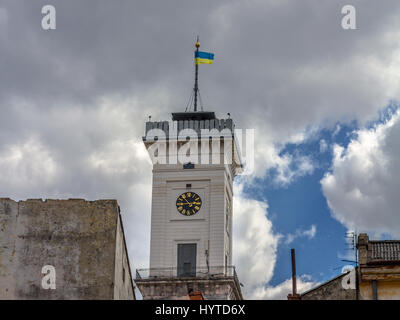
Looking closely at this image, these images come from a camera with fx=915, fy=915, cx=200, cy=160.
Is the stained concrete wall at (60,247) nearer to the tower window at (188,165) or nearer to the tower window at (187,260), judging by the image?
the tower window at (187,260)

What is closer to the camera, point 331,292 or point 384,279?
point 384,279

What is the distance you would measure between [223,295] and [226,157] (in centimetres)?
1335

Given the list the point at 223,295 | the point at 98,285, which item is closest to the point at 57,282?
the point at 98,285

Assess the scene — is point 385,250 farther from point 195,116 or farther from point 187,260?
point 195,116

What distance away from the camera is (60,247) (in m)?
22.4

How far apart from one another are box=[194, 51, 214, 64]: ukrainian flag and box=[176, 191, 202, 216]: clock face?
46.6 ft

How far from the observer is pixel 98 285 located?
72.3 ft

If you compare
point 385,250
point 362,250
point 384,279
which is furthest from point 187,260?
point 384,279

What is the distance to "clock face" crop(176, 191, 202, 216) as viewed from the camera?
263ft

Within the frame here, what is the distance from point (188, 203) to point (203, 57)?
15516 mm

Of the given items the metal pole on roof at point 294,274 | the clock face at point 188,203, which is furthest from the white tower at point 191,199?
the metal pole on roof at point 294,274

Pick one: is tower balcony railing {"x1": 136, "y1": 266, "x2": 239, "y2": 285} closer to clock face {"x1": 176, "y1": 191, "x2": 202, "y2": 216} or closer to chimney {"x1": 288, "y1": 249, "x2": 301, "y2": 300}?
clock face {"x1": 176, "y1": 191, "x2": 202, "y2": 216}

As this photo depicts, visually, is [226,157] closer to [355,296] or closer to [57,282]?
[355,296]
